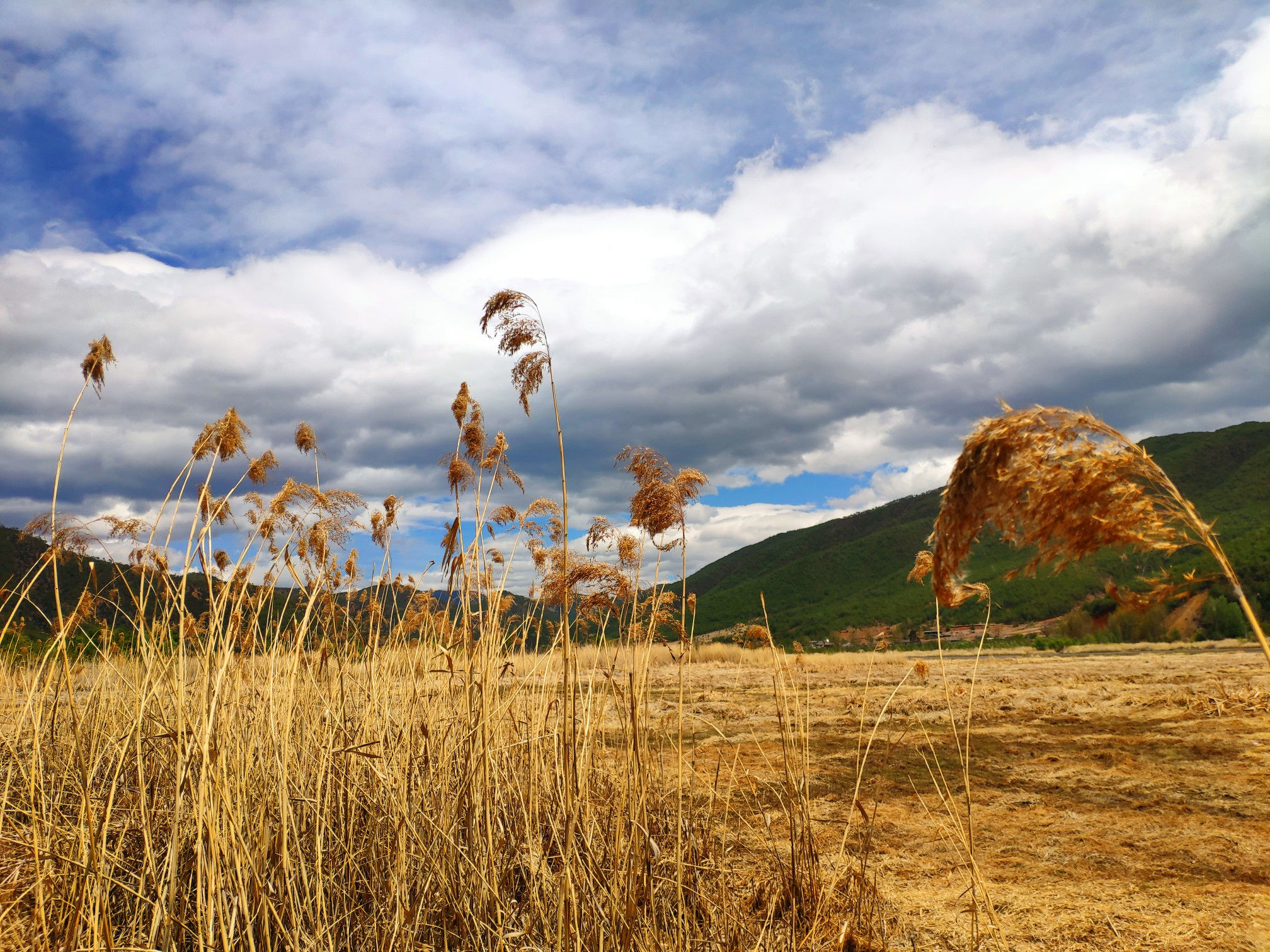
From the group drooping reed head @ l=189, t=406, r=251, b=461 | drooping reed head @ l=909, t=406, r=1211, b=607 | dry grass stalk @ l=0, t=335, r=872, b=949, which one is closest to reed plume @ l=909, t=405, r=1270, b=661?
drooping reed head @ l=909, t=406, r=1211, b=607

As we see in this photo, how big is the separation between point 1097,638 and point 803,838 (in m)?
26.6

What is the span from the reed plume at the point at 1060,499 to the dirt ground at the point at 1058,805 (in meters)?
0.51

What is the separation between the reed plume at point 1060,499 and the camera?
1392 millimetres

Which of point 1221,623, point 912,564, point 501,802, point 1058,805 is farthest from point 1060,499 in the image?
point 912,564

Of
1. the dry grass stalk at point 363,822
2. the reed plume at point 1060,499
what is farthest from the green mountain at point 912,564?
the reed plume at point 1060,499

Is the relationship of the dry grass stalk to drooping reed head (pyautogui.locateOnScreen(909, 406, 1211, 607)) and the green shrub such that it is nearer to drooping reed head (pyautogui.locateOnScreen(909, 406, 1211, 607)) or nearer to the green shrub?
drooping reed head (pyautogui.locateOnScreen(909, 406, 1211, 607))

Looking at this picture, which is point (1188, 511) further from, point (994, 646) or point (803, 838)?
point (994, 646)

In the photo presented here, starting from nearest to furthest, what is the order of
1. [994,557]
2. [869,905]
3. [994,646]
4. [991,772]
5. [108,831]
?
1. [869,905]
2. [108,831]
3. [991,772]
4. [994,646]
5. [994,557]

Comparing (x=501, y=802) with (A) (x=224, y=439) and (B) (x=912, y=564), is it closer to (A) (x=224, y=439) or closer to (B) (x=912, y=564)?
(A) (x=224, y=439)

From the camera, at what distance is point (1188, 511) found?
1.35 m

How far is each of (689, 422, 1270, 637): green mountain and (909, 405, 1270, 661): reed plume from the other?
26021 millimetres

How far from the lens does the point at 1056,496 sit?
1.45 metres

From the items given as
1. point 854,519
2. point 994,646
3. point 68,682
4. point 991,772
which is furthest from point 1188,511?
point 854,519

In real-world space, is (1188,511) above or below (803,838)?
above
